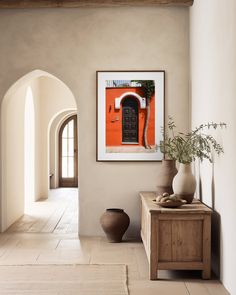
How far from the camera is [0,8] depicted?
7512 millimetres

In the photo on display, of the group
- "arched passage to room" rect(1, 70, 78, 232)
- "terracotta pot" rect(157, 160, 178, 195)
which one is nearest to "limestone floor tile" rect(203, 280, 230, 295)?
"terracotta pot" rect(157, 160, 178, 195)

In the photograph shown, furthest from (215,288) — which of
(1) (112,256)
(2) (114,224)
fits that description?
(2) (114,224)

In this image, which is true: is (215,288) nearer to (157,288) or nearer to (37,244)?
(157,288)

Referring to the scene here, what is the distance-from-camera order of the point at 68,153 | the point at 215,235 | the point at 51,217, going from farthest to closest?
1. the point at 68,153
2. the point at 51,217
3. the point at 215,235

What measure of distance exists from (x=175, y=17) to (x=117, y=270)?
394 centimetres

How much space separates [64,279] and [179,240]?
1261 millimetres

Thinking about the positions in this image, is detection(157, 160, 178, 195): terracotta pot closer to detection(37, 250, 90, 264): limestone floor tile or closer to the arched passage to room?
detection(37, 250, 90, 264): limestone floor tile

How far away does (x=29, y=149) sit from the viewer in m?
11.5

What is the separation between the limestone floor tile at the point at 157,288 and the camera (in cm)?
478

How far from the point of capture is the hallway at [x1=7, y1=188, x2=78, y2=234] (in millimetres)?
8078

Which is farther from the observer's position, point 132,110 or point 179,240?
point 132,110

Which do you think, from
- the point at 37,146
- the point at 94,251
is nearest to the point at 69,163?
the point at 37,146

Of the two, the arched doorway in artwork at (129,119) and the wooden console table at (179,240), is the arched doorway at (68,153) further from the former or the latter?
the wooden console table at (179,240)

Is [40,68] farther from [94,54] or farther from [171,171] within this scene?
[171,171]
